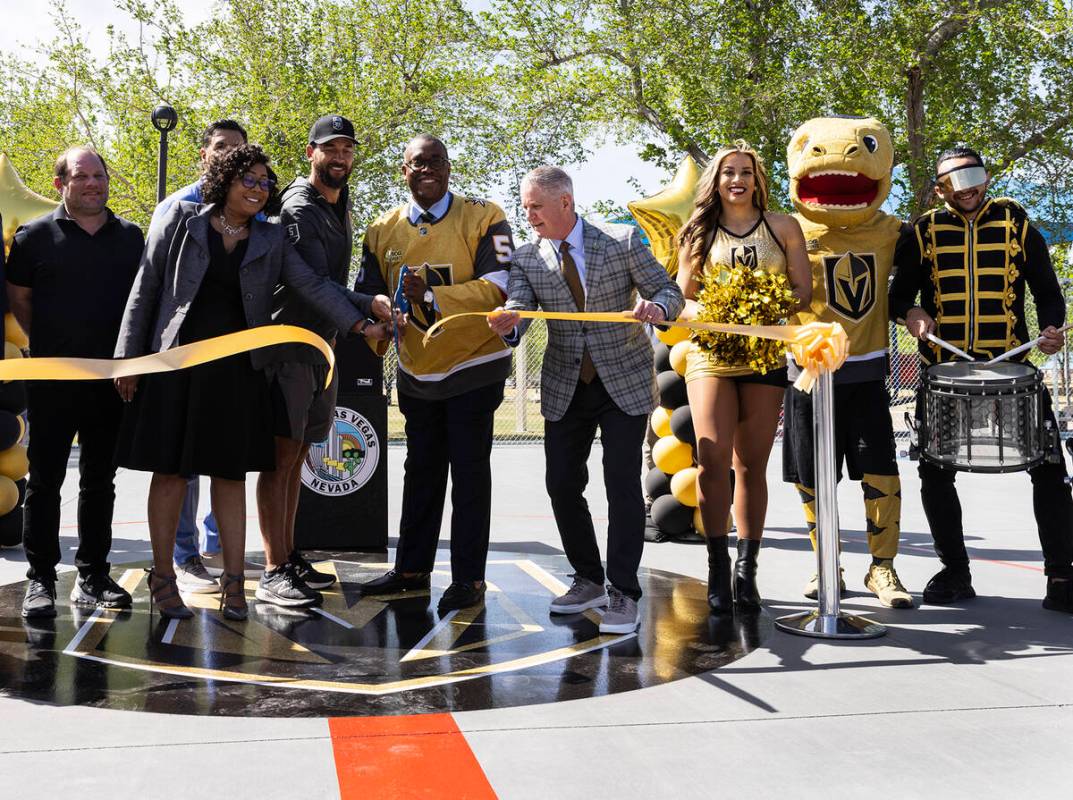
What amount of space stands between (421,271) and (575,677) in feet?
6.48

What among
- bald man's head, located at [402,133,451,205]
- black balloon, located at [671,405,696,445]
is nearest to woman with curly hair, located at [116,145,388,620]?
bald man's head, located at [402,133,451,205]

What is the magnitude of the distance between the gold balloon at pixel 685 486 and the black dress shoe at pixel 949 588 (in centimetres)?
175

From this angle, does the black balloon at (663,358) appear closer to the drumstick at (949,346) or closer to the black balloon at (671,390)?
the black balloon at (671,390)

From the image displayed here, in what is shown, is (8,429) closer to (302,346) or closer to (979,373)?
(302,346)

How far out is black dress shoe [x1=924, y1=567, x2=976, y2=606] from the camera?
514 centimetres

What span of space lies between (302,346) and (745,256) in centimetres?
194

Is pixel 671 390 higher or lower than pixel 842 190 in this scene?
lower

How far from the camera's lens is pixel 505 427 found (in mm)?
18594

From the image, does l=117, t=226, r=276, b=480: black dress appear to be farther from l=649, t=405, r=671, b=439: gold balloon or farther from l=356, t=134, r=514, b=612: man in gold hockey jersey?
l=649, t=405, r=671, b=439: gold balloon

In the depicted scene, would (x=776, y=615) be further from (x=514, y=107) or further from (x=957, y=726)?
(x=514, y=107)

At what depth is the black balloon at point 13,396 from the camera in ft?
20.4

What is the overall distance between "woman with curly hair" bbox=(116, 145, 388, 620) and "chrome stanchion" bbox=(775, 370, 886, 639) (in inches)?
72.4

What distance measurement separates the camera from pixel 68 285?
4.74m

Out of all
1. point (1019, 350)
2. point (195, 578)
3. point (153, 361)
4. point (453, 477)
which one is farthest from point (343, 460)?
point (1019, 350)
